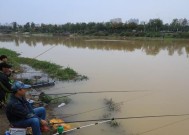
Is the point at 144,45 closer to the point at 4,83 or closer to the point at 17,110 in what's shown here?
the point at 4,83

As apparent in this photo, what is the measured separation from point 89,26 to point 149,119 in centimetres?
6035

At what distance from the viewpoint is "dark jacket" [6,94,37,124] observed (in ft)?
14.0

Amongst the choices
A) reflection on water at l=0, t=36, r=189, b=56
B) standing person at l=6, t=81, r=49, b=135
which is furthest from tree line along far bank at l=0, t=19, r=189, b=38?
standing person at l=6, t=81, r=49, b=135

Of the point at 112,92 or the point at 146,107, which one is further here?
the point at 112,92

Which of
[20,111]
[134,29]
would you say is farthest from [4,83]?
[134,29]

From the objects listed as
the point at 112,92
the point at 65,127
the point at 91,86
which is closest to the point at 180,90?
the point at 112,92

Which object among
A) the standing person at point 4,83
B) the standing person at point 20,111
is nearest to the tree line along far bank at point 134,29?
the standing person at point 4,83

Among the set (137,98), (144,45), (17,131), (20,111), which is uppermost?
(20,111)

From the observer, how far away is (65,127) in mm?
5945

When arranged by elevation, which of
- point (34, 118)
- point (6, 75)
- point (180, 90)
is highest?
point (6, 75)

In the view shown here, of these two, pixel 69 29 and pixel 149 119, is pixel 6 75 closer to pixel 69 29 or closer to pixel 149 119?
pixel 149 119

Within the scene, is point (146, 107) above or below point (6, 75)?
below

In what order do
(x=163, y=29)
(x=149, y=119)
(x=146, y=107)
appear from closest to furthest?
(x=149, y=119), (x=146, y=107), (x=163, y=29)

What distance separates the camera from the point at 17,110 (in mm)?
4320
